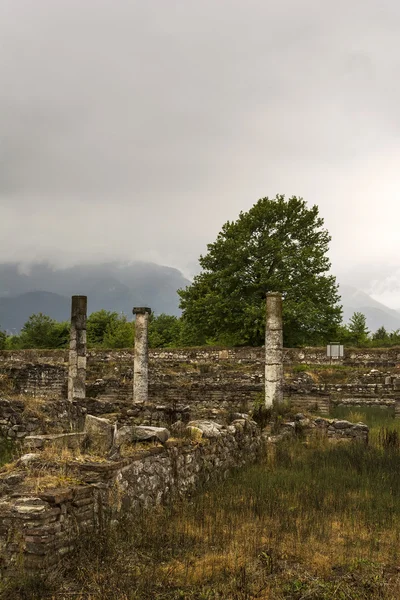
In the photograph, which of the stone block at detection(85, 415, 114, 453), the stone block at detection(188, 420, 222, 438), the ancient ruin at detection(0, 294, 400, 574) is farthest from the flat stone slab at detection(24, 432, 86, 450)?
the stone block at detection(188, 420, 222, 438)

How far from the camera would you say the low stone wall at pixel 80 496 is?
486cm

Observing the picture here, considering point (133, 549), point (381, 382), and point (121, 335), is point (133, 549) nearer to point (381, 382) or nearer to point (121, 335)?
point (381, 382)

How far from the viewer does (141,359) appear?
78.2 feet

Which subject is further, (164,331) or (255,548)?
(164,331)

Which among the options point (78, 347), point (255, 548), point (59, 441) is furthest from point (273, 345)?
point (255, 548)

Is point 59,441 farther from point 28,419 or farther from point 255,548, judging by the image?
point 28,419

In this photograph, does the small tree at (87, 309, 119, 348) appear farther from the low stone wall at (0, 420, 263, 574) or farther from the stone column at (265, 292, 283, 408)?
the low stone wall at (0, 420, 263, 574)

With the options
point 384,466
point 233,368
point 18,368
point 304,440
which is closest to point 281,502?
point 384,466

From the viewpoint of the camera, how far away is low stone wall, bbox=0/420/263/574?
4855 millimetres

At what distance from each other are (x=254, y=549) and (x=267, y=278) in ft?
94.3

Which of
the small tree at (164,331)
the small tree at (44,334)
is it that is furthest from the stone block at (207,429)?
the small tree at (44,334)

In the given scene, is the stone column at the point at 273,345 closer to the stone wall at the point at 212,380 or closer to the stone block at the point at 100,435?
the stone wall at the point at 212,380

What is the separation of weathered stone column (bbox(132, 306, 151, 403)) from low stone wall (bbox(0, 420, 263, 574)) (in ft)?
49.2

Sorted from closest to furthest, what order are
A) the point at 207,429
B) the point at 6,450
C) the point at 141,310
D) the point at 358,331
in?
1. the point at 207,429
2. the point at 6,450
3. the point at 141,310
4. the point at 358,331
